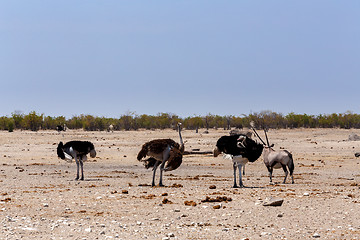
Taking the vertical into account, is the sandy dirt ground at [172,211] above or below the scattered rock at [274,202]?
below

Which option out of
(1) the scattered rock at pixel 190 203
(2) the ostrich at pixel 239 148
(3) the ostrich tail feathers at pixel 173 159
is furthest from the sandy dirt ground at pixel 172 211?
(2) the ostrich at pixel 239 148

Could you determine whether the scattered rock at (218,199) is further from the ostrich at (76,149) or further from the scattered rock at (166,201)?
the ostrich at (76,149)

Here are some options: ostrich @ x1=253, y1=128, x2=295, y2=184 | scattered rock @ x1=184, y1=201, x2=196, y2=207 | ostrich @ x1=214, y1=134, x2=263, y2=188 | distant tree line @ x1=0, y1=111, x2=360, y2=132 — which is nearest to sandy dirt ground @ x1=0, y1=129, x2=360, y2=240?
scattered rock @ x1=184, y1=201, x2=196, y2=207

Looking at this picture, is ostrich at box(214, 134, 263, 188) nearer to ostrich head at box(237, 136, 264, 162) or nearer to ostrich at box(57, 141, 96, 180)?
ostrich head at box(237, 136, 264, 162)

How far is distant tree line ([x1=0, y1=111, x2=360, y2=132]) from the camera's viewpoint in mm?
77312

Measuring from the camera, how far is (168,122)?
84562 mm

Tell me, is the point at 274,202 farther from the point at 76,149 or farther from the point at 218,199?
the point at 76,149

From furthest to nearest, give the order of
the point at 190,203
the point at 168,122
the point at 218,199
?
1. the point at 168,122
2. the point at 218,199
3. the point at 190,203

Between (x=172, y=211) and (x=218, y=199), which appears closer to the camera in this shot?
(x=172, y=211)

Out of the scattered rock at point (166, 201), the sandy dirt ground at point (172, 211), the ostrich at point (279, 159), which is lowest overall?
the sandy dirt ground at point (172, 211)

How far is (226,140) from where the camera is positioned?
17891 millimetres

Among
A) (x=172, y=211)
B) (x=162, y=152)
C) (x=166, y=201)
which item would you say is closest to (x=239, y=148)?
(x=162, y=152)

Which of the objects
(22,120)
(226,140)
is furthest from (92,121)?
(226,140)

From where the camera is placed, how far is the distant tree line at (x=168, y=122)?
254 feet
